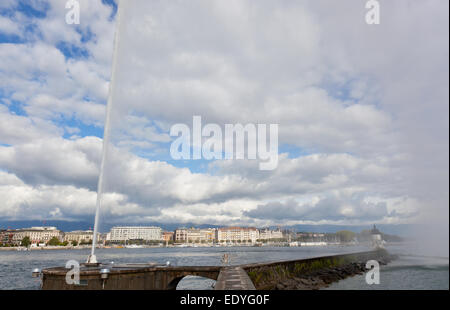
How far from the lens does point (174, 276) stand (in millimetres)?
25266

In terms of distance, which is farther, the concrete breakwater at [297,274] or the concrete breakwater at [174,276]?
the concrete breakwater at [297,274]

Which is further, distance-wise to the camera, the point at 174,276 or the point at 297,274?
the point at 297,274

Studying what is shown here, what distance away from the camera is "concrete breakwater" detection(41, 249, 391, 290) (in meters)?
20.2

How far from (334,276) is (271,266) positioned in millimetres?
17795

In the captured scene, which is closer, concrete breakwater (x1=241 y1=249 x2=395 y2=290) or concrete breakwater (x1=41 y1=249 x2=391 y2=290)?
concrete breakwater (x1=41 y1=249 x2=391 y2=290)

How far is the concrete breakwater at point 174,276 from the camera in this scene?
20156 millimetres

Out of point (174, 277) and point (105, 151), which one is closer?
point (174, 277)

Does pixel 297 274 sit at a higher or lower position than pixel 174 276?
lower
